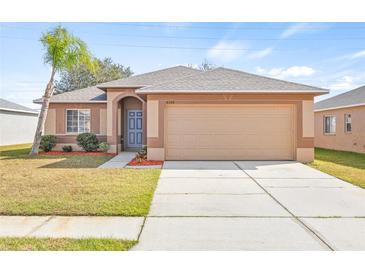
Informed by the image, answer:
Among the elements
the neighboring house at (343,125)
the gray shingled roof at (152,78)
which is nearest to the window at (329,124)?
the neighboring house at (343,125)

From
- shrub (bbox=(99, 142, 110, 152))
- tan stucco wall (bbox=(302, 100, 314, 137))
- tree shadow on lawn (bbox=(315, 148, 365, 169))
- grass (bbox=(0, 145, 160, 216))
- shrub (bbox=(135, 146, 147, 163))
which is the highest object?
tan stucco wall (bbox=(302, 100, 314, 137))

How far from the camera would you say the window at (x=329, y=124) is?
18.9m

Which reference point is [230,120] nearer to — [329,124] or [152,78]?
[152,78]

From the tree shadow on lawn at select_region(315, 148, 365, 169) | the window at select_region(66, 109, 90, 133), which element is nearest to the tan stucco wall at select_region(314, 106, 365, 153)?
the tree shadow on lawn at select_region(315, 148, 365, 169)

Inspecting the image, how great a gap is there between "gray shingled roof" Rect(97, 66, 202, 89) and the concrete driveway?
8.33m

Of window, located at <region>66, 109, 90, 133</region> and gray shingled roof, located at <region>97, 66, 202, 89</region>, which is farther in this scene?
window, located at <region>66, 109, 90, 133</region>

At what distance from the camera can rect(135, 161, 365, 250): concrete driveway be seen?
375cm

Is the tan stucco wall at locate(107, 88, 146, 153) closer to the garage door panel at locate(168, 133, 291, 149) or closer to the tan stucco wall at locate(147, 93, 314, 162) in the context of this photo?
the tan stucco wall at locate(147, 93, 314, 162)

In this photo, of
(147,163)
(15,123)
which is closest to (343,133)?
(147,163)

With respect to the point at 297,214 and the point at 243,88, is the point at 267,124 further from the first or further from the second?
the point at 297,214

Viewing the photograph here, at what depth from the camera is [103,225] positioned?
4340 mm

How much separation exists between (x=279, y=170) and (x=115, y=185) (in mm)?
5929

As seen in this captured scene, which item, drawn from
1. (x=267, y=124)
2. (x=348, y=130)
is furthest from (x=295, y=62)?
(x=267, y=124)

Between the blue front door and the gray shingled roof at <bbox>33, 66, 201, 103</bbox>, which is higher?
the gray shingled roof at <bbox>33, 66, 201, 103</bbox>
